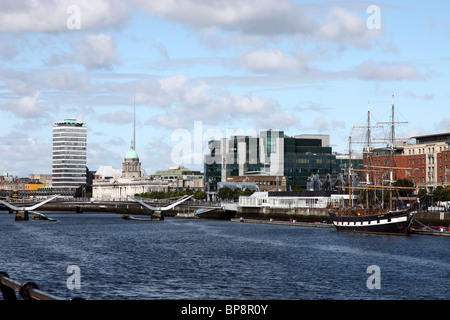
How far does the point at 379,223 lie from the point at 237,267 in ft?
150

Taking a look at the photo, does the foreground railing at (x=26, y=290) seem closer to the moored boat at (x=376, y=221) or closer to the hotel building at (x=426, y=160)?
the moored boat at (x=376, y=221)

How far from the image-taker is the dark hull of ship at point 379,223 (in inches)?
3777

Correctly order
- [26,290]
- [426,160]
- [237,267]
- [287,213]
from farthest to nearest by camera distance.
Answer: [287,213]
[426,160]
[237,267]
[26,290]

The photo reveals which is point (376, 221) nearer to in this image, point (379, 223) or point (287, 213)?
point (379, 223)

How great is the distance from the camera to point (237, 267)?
5938cm

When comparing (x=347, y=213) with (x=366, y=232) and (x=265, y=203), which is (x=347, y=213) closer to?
(x=366, y=232)

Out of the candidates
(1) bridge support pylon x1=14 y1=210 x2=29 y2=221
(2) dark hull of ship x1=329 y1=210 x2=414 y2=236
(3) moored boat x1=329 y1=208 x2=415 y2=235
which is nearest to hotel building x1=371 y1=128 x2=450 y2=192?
(3) moored boat x1=329 y1=208 x2=415 y2=235

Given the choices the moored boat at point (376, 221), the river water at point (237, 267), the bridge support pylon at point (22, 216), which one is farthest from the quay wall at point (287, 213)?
the bridge support pylon at point (22, 216)

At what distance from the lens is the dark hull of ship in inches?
3777

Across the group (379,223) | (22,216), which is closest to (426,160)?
(379,223)

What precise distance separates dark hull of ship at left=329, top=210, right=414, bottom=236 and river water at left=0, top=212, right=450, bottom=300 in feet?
14.6

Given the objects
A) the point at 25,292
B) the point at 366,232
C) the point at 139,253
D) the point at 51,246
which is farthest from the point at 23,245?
the point at 25,292

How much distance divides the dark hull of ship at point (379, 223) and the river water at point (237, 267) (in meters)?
4.46
